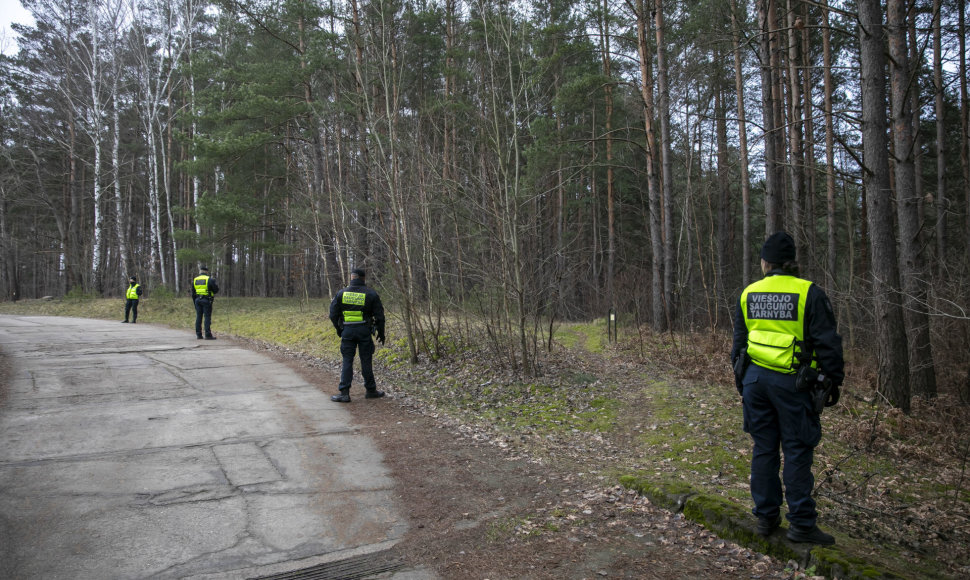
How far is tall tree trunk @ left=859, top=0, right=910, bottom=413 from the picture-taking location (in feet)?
25.6

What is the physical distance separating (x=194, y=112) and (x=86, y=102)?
9557mm

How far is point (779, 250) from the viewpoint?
407 cm

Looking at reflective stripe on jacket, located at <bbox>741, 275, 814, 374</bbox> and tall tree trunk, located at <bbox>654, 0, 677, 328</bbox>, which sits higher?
tall tree trunk, located at <bbox>654, 0, 677, 328</bbox>

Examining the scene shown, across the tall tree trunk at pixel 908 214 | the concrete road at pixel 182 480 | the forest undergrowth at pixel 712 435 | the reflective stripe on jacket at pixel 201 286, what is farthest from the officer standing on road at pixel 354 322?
the reflective stripe on jacket at pixel 201 286

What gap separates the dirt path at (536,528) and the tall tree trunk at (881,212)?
534cm

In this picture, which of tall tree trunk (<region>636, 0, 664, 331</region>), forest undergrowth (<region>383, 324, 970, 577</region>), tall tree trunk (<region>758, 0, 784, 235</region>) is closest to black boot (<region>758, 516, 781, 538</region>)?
forest undergrowth (<region>383, 324, 970, 577</region>)

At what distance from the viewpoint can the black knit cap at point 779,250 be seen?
405 centimetres

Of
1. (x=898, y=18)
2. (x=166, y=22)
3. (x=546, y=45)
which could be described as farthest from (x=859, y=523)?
(x=166, y=22)

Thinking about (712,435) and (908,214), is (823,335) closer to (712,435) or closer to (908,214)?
(712,435)

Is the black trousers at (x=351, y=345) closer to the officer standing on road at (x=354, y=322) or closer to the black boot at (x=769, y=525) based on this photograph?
the officer standing on road at (x=354, y=322)

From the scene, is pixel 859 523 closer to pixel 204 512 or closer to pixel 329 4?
pixel 204 512

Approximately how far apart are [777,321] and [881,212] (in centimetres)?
550

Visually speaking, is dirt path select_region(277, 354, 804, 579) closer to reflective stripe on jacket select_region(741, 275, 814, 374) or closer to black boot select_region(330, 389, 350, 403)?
reflective stripe on jacket select_region(741, 275, 814, 374)

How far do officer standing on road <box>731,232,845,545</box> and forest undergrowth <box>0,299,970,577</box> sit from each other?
2.10ft
